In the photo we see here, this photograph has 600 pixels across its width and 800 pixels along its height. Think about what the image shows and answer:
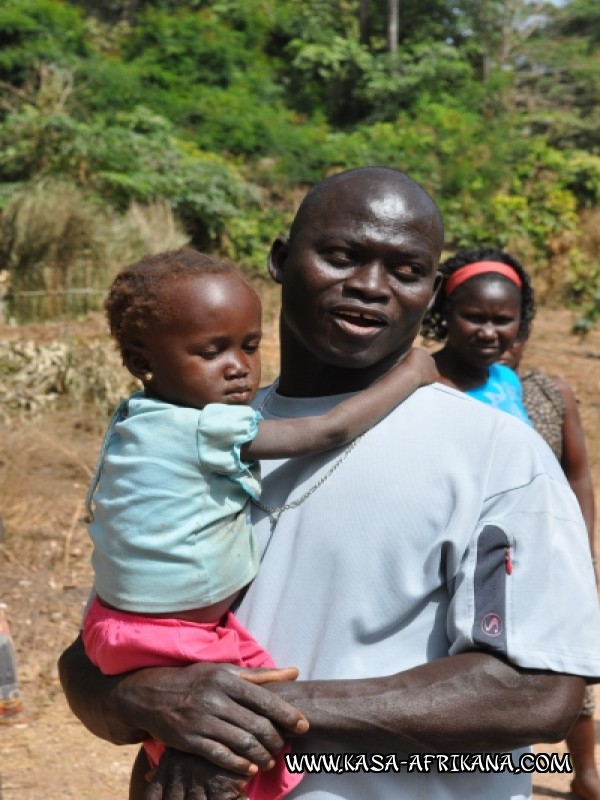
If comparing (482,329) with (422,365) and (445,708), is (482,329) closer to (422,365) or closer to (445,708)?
(422,365)

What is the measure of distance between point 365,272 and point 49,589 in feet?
14.4

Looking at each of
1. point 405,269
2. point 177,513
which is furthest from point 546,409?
point 177,513

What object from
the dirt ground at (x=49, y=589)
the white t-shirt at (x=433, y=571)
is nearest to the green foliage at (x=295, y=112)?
the dirt ground at (x=49, y=589)

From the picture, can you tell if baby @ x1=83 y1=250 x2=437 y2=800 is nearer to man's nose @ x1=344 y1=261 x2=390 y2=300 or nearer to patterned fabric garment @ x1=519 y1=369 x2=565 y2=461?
man's nose @ x1=344 y1=261 x2=390 y2=300

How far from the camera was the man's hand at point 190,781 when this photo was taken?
1590mm

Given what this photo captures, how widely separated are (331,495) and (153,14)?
19.7 m

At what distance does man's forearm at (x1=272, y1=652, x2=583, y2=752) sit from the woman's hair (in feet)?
8.79

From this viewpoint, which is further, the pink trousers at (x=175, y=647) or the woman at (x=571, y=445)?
the woman at (x=571, y=445)

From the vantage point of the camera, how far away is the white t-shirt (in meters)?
1.56

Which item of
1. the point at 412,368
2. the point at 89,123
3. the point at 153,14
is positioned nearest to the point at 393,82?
the point at 153,14

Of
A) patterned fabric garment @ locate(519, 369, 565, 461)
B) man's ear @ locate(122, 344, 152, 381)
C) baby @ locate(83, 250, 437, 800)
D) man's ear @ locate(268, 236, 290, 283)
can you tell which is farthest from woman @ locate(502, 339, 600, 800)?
man's ear @ locate(122, 344, 152, 381)

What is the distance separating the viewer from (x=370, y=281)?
1.77m

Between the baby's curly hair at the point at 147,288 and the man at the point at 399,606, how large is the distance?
26cm

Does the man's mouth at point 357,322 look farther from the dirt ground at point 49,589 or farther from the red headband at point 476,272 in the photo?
the dirt ground at point 49,589
